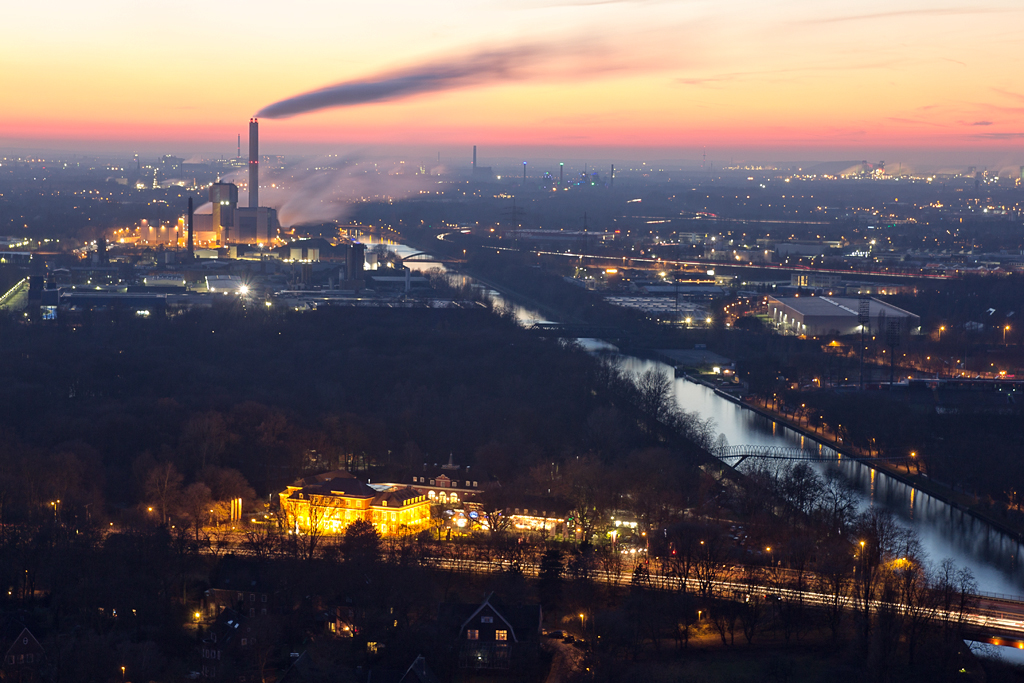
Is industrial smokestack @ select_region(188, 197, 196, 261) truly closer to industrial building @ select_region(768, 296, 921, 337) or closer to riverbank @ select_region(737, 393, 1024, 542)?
industrial building @ select_region(768, 296, 921, 337)

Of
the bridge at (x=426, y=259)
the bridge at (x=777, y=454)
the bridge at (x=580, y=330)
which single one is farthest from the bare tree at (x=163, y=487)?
the bridge at (x=426, y=259)

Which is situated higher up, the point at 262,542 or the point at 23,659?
the point at 262,542

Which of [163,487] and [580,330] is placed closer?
[163,487]

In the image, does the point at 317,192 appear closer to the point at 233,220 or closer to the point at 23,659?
the point at 233,220

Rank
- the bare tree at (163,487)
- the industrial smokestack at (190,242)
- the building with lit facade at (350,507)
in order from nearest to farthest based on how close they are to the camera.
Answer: the building with lit facade at (350,507) < the bare tree at (163,487) < the industrial smokestack at (190,242)

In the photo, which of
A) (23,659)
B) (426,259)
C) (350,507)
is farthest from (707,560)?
(426,259)

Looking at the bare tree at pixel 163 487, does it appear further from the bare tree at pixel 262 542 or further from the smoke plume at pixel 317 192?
the smoke plume at pixel 317 192

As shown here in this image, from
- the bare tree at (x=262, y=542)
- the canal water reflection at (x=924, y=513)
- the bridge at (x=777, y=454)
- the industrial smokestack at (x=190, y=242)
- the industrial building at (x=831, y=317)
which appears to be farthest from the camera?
the industrial smokestack at (x=190, y=242)

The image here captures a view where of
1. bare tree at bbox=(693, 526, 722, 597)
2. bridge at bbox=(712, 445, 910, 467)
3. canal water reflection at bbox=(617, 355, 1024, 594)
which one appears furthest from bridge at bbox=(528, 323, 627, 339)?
bare tree at bbox=(693, 526, 722, 597)
